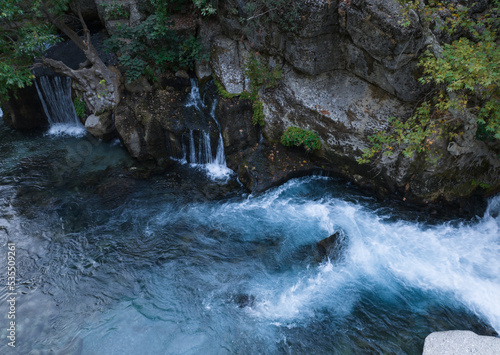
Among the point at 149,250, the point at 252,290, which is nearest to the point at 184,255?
the point at 149,250

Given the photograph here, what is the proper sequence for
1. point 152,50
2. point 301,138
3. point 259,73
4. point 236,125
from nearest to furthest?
point 301,138, point 259,73, point 236,125, point 152,50

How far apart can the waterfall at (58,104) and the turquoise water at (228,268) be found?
3.76 m

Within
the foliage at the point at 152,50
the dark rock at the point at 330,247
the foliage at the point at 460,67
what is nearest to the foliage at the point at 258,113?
the foliage at the point at 152,50

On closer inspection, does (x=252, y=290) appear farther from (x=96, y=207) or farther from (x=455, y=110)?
(x=455, y=110)

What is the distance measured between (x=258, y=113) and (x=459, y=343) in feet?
32.5

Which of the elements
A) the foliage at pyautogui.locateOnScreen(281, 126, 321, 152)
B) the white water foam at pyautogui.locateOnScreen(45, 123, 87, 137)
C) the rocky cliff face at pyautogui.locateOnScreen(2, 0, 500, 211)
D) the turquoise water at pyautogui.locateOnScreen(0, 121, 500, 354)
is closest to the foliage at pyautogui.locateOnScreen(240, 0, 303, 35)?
the rocky cliff face at pyautogui.locateOnScreen(2, 0, 500, 211)

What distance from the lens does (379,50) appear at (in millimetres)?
9703

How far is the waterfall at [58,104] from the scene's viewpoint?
607 inches

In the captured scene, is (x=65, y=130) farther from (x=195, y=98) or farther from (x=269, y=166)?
(x=269, y=166)

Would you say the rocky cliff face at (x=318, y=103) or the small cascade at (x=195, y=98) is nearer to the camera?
the rocky cliff face at (x=318, y=103)

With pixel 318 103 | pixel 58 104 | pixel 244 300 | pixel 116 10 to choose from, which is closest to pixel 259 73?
pixel 318 103

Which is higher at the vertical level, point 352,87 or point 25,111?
point 25,111

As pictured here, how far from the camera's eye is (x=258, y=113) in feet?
43.1

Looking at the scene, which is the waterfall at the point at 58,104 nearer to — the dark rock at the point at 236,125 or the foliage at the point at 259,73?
the dark rock at the point at 236,125
